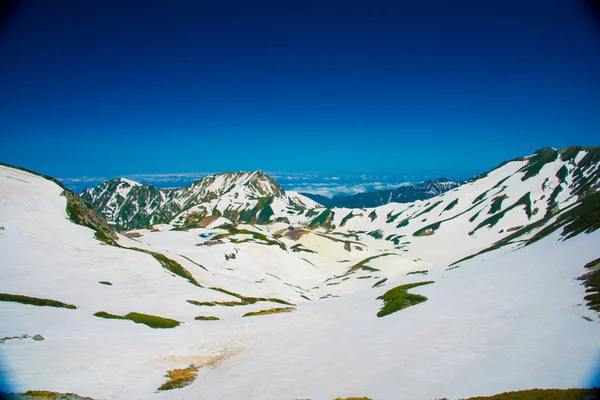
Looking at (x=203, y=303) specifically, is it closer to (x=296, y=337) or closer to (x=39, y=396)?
(x=296, y=337)

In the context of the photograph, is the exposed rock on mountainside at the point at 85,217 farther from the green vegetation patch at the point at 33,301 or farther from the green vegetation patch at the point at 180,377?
the green vegetation patch at the point at 180,377

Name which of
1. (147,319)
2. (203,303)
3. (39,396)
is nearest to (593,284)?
(39,396)

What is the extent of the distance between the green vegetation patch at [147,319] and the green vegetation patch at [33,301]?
4123 mm

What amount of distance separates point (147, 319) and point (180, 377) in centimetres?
A: 1991

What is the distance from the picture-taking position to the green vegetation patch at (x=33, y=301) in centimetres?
3860

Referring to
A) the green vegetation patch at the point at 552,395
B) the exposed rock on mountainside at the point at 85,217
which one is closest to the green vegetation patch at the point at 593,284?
the green vegetation patch at the point at 552,395

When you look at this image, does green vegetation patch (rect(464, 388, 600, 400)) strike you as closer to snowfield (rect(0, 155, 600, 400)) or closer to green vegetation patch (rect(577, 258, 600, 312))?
snowfield (rect(0, 155, 600, 400))

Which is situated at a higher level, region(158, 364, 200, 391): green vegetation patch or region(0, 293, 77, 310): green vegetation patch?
region(0, 293, 77, 310): green vegetation patch

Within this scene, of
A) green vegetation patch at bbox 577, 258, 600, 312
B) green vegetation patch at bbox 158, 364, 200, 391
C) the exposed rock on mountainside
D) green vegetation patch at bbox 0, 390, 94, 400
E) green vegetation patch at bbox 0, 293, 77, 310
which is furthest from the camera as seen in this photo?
the exposed rock on mountainside

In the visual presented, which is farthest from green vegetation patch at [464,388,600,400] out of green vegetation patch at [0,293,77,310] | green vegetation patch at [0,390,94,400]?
green vegetation patch at [0,293,77,310]

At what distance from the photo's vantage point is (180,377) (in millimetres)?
26891

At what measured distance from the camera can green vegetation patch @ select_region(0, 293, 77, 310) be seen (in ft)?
127

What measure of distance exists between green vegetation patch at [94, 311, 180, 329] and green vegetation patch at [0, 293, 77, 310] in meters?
4.12

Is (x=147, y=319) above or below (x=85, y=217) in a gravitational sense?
below
